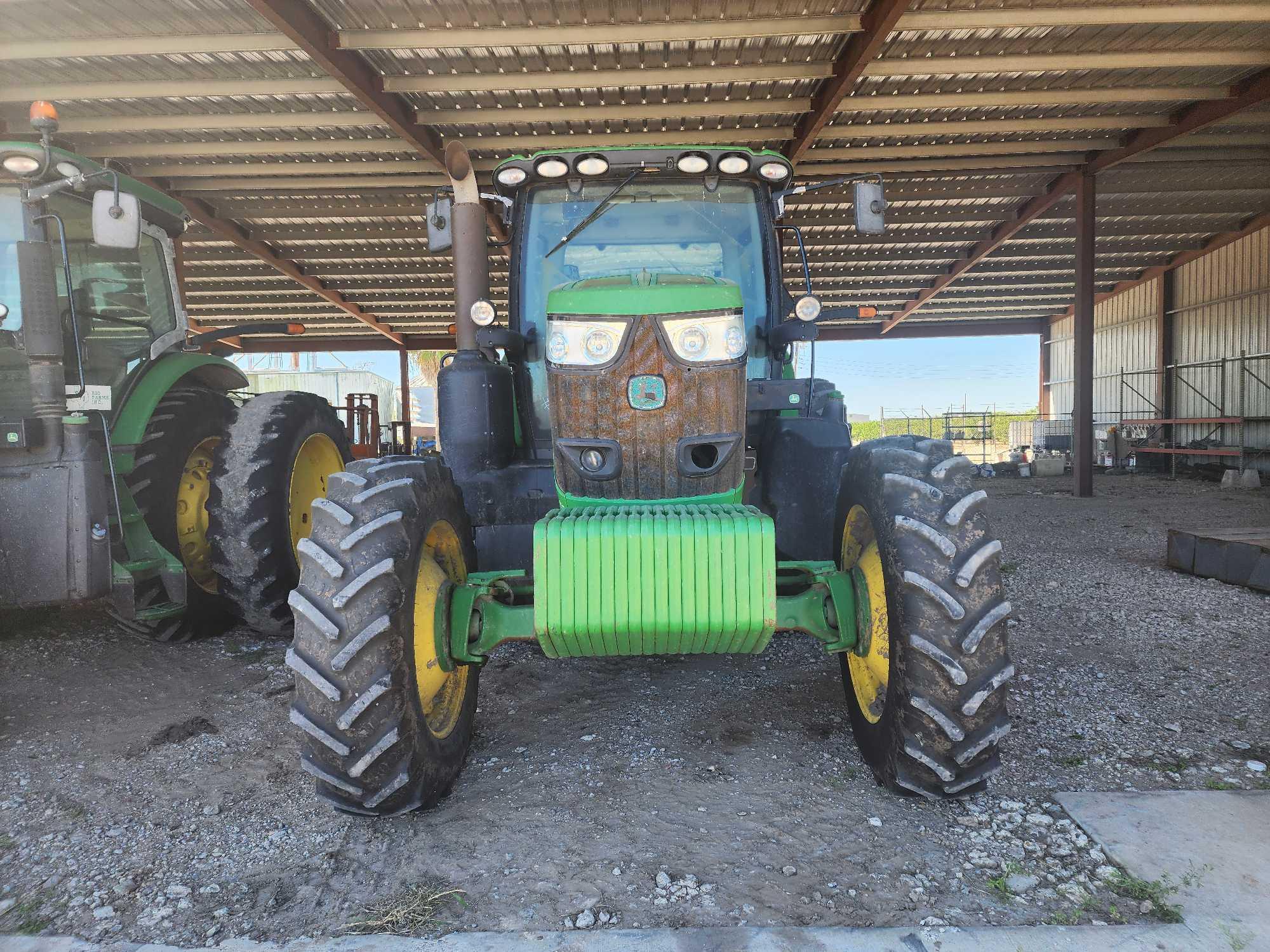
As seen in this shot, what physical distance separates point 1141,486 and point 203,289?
1935 cm

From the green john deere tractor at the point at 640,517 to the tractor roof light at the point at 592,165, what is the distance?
0.01 metres

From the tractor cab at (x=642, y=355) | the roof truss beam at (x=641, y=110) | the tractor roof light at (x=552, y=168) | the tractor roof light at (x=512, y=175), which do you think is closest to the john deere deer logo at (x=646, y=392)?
the tractor cab at (x=642, y=355)

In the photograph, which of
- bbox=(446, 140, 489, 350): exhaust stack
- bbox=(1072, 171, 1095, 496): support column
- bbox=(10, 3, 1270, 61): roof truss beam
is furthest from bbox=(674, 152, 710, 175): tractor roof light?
bbox=(1072, 171, 1095, 496): support column

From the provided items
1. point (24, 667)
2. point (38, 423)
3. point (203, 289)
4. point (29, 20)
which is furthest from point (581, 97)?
point (203, 289)

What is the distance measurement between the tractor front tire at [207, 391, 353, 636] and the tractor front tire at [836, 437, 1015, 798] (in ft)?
10.4

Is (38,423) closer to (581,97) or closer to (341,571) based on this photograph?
(341,571)

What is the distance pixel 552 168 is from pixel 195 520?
2.93 m

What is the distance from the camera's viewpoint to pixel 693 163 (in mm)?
3037

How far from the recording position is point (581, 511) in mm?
2506

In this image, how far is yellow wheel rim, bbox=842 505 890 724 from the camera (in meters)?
2.49

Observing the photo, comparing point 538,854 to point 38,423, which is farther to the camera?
point 38,423

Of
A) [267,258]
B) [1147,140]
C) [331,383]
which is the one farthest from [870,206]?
[331,383]

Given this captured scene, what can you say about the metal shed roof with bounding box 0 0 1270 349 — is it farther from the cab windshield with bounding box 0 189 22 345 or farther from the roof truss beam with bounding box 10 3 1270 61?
the cab windshield with bounding box 0 189 22 345

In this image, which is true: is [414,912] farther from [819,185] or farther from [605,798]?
[819,185]
